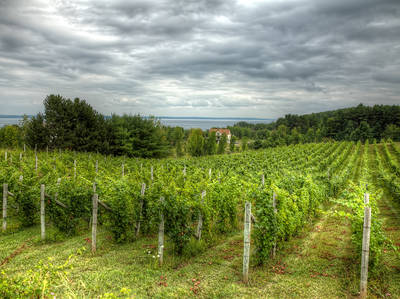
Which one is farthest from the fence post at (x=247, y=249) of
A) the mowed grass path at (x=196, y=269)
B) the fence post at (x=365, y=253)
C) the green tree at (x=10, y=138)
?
the green tree at (x=10, y=138)

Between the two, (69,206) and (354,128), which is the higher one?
(354,128)

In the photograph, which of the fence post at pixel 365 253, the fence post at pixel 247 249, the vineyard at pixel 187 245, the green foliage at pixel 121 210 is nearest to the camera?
the fence post at pixel 365 253

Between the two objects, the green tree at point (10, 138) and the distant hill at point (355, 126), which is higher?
the distant hill at point (355, 126)

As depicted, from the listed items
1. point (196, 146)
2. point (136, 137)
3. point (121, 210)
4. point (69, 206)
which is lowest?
point (196, 146)

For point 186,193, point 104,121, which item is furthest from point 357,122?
point 186,193

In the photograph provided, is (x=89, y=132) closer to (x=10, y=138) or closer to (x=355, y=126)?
(x=10, y=138)

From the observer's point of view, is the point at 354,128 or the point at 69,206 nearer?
the point at 69,206

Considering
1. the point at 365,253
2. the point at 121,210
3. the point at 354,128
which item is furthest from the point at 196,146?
the point at 354,128

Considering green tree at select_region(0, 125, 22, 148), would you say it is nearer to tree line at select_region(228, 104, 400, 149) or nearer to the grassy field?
the grassy field

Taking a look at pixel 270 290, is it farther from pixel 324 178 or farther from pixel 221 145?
pixel 221 145

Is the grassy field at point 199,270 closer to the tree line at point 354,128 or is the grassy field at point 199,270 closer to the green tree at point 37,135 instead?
the green tree at point 37,135

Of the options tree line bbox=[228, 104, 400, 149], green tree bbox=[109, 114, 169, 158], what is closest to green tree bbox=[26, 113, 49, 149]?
green tree bbox=[109, 114, 169, 158]

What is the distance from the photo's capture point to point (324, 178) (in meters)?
16.3

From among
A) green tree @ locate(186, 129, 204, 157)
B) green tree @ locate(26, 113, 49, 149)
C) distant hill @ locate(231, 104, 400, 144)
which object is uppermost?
distant hill @ locate(231, 104, 400, 144)
